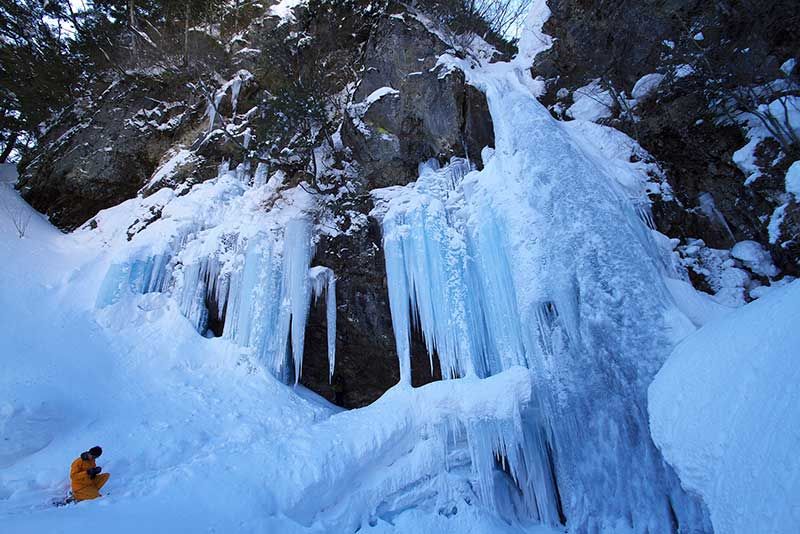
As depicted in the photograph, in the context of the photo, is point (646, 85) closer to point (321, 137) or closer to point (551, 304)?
point (551, 304)

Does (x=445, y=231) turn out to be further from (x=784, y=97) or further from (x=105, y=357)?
(x=105, y=357)

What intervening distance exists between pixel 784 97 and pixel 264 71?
1162 centimetres

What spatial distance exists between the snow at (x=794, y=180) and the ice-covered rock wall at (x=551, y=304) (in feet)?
6.35

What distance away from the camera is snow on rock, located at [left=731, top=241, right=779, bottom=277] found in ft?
18.5

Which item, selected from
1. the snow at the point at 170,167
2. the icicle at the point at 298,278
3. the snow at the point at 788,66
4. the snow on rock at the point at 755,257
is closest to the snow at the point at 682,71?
the snow at the point at 788,66

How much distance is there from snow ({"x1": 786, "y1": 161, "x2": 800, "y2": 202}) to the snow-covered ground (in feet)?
15.1

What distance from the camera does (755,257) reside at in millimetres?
5746

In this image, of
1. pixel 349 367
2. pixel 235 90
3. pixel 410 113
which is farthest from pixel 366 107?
pixel 349 367

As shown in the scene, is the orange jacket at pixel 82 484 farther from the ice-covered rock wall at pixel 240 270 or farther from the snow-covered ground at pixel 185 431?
the ice-covered rock wall at pixel 240 270

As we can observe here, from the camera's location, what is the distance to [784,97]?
5.92m

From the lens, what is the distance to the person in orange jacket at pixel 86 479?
4262 millimetres

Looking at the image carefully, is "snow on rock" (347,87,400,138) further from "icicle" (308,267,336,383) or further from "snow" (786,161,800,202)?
"snow" (786,161,800,202)

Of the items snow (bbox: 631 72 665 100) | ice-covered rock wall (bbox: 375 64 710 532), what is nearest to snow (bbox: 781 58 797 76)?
snow (bbox: 631 72 665 100)

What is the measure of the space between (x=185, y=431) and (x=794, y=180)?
9.36 m
